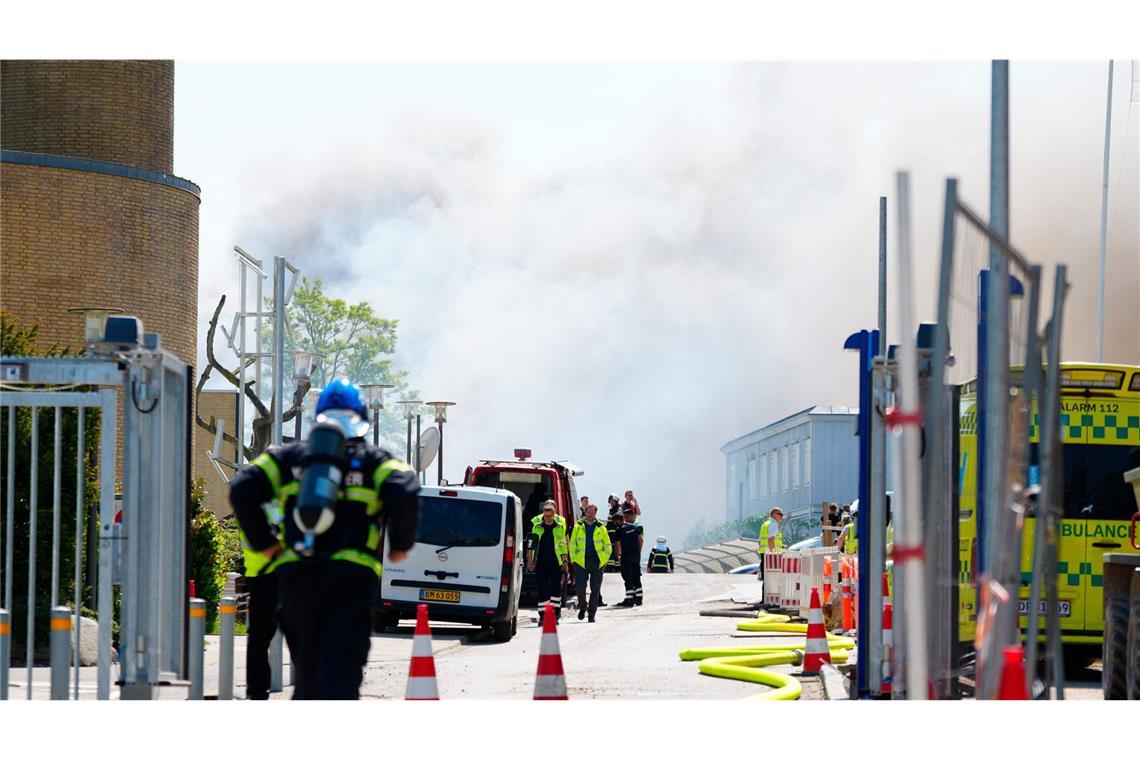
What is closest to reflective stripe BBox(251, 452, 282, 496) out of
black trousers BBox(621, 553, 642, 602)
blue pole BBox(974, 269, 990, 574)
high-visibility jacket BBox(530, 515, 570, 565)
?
blue pole BBox(974, 269, 990, 574)

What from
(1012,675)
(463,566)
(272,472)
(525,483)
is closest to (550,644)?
(272,472)

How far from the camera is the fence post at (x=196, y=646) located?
10.2m

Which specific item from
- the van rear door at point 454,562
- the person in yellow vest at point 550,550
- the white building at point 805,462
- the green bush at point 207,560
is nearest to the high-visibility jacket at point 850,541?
the person in yellow vest at point 550,550

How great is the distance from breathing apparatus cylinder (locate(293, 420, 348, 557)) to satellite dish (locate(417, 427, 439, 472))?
22132mm

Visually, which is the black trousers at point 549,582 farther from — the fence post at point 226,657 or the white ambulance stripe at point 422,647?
the white ambulance stripe at point 422,647

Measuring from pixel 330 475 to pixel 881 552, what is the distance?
473 cm

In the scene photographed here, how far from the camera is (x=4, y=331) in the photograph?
18.2 meters

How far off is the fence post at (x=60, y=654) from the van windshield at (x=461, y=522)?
1188 cm

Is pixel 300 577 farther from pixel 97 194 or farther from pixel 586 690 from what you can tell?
pixel 97 194

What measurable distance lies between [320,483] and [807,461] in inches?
2331

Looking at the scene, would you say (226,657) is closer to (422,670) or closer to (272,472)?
(422,670)

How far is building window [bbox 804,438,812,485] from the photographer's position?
64.8 m

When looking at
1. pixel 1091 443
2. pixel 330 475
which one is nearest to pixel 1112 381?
pixel 1091 443

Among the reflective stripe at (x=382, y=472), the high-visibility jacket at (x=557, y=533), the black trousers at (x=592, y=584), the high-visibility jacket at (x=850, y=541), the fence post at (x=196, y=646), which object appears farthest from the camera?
the high-visibility jacket at (x=557, y=533)
